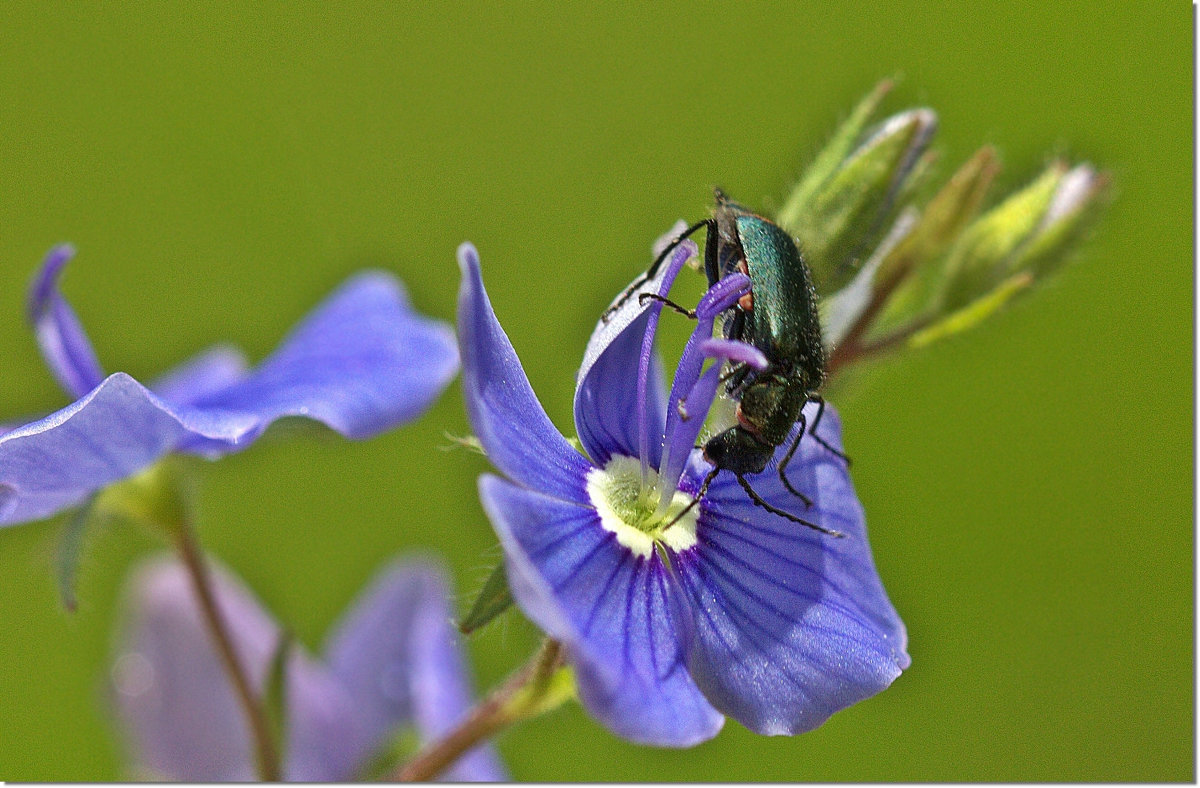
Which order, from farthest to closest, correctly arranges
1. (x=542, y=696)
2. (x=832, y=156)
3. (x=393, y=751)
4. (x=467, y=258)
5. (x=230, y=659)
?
(x=393, y=751)
(x=230, y=659)
(x=832, y=156)
(x=542, y=696)
(x=467, y=258)

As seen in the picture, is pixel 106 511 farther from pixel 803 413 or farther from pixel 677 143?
pixel 677 143

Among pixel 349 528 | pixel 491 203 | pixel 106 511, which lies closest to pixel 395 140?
pixel 491 203

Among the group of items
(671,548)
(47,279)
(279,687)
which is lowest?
(279,687)

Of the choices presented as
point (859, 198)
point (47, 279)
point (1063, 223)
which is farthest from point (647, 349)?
point (47, 279)

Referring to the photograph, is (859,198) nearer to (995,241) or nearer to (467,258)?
(995,241)

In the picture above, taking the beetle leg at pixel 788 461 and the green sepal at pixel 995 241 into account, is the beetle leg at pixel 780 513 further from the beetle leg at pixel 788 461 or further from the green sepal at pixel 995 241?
the green sepal at pixel 995 241

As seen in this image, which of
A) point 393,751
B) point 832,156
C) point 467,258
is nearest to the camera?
point 467,258

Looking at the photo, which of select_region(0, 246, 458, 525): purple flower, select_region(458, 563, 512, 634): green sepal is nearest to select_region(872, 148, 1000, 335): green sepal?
select_region(0, 246, 458, 525): purple flower
